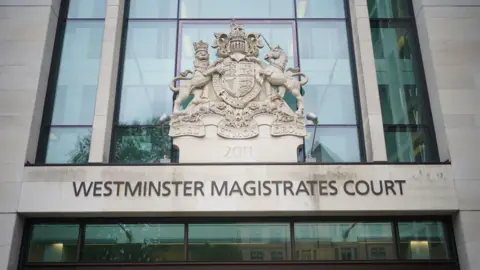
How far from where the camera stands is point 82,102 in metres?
14.7

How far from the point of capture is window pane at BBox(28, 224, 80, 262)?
12.8m

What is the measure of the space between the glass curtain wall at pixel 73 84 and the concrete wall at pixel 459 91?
941 cm

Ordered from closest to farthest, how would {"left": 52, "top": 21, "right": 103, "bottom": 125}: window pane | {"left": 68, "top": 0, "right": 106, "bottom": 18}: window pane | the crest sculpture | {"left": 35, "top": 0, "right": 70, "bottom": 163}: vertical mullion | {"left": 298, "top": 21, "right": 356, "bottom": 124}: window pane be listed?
the crest sculpture
{"left": 35, "top": 0, "right": 70, "bottom": 163}: vertical mullion
{"left": 52, "top": 21, "right": 103, "bottom": 125}: window pane
{"left": 298, "top": 21, "right": 356, "bottom": 124}: window pane
{"left": 68, "top": 0, "right": 106, "bottom": 18}: window pane

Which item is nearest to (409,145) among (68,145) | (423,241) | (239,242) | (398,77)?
(398,77)

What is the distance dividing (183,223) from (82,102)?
464 centimetres

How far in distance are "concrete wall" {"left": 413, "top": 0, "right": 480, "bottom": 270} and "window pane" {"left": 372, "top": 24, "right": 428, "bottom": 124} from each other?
47 cm

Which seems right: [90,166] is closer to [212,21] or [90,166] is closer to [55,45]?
[55,45]

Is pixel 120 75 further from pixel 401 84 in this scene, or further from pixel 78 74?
pixel 401 84

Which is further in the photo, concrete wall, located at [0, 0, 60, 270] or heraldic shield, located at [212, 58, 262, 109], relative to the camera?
heraldic shield, located at [212, 58, 262, 109]

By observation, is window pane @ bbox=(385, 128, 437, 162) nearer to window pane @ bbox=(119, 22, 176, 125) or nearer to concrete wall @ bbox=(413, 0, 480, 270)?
concrete wall @ bbox=(413, 0, 480, 270)

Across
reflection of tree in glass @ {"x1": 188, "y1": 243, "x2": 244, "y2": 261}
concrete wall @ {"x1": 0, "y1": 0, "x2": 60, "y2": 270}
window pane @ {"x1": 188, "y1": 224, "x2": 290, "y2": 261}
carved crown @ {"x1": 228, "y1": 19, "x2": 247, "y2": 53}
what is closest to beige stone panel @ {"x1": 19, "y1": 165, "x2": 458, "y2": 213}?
concrete wall @ {"x1": 0, "y1": 0, "x2": 60, "y2": 270}

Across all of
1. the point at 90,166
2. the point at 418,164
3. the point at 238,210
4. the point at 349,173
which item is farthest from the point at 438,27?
the point at 90,166

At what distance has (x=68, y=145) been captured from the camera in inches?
557

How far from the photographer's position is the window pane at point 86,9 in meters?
15.9
